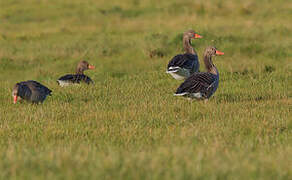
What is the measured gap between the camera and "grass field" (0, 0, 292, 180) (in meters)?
5.39

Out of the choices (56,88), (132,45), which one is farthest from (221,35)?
(56,88)

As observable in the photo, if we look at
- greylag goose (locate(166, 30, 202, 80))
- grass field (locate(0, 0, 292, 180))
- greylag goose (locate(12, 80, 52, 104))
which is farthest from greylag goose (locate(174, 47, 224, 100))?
greylag goose (locate(12, 80, 52, 104))

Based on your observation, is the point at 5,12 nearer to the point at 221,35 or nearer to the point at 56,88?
the point at 221,35

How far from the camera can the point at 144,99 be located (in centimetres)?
1153

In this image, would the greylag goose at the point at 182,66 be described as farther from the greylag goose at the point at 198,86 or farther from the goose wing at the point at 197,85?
the goose wing at the point at 197,85

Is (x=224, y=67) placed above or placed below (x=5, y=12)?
below

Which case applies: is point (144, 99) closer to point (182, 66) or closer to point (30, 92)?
point (182, 66)

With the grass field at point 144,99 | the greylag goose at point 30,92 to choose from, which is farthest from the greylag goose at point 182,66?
the greylag goose at point 30,92

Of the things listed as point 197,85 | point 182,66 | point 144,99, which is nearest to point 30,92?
point 144,99

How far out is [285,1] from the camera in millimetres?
33688

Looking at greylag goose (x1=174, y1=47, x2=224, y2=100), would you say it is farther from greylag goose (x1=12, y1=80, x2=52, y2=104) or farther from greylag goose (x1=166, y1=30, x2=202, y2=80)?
greylag goose (x1=12, y1=80, x2=52, y2=104)

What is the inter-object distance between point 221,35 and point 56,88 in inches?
393

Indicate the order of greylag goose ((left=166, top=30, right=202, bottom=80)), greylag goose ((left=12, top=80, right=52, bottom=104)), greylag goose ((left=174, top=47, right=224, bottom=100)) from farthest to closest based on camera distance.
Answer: greylag goose ((left=166, top=30, right=202, bottom=80))
greylag goose ((left=12, top=80, right=52, bottom=104))
greylag goose ((left=174, top=47, right=224, bottom=100))

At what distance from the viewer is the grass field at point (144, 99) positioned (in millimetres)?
5395
